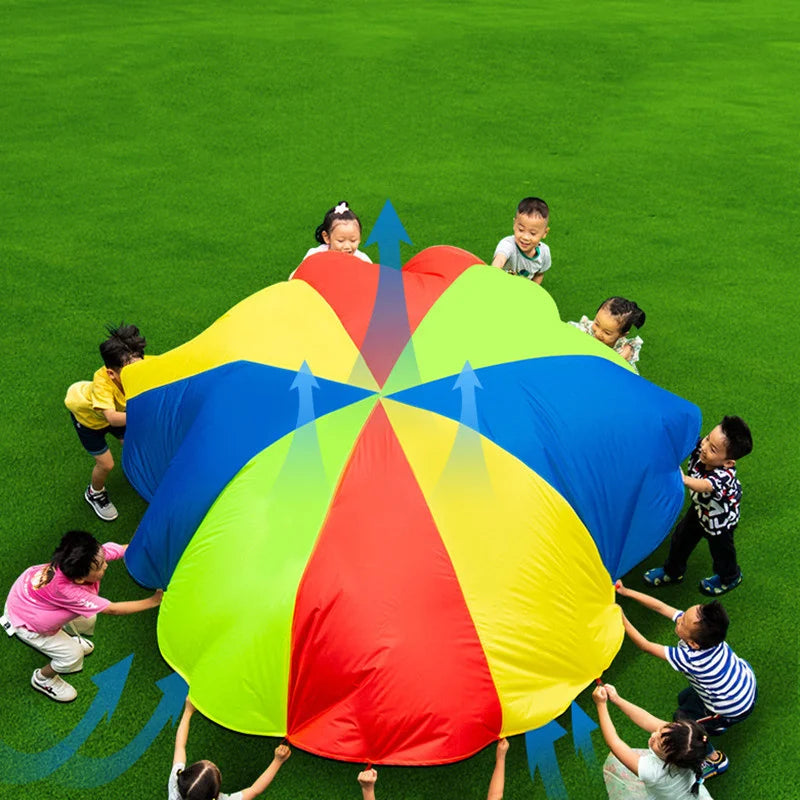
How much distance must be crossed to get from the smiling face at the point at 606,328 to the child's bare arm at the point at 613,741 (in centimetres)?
208

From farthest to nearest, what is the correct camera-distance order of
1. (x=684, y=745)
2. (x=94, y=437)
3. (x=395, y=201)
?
1. (x=395, y=201)
2. (x=94, y=437)
3. (x=684, y=745)

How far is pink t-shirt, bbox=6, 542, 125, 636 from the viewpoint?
3590 millimetres

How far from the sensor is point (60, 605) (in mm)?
3635

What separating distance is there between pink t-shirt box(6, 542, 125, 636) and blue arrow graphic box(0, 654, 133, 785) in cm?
36

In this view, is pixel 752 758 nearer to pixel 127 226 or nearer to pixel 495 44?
pixel 127 226

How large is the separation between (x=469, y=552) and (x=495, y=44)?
8.88 m

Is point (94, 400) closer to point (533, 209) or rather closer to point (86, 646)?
point (86, 646)

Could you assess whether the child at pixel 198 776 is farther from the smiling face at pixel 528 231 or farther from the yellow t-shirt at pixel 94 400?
the smiling face at pixel 528 231

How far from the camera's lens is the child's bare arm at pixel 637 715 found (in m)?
3.40

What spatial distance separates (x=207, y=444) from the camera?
393 cm

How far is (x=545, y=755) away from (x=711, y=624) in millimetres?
865

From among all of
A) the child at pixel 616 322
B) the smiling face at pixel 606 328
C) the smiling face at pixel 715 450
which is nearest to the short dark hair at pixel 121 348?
the child at pixel 616 322

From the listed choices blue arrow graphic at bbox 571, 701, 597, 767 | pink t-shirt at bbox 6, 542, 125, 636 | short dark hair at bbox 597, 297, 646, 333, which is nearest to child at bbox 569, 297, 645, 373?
short dark hair at bbox 597, 297, 646, 333

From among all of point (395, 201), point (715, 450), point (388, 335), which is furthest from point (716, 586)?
point (395, 201)
